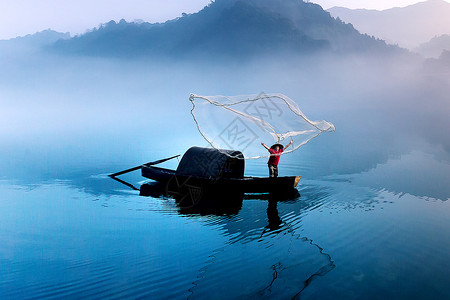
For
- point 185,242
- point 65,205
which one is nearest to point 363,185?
point 185,242

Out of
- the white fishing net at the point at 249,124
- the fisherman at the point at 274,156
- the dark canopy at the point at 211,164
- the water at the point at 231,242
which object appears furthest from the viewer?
the dark canopy at the point at 211,164

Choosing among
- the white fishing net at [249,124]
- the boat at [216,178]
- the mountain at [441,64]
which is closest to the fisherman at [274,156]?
the white fishing net at [249,124]

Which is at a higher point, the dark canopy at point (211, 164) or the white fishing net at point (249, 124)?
the white fishing net at point (249, 124)

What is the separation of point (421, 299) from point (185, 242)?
7037 millimetres

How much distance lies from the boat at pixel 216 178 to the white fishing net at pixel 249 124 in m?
0.76

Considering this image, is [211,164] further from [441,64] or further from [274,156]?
[441,64]

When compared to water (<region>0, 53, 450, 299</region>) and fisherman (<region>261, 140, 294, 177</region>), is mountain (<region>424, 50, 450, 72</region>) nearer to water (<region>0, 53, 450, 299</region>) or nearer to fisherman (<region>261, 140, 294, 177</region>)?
water (<region>0, 53, 450, 299</region>)

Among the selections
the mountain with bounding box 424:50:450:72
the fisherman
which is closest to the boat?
the fisherman

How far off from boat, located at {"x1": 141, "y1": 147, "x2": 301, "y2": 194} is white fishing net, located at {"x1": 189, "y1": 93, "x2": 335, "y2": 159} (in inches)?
29.7

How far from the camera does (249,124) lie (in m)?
19.3

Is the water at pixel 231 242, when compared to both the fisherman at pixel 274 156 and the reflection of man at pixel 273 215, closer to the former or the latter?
the reflection of man at pixel 273 215

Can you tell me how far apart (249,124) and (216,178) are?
349 centimetres

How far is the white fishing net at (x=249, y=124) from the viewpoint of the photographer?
55.2 ft

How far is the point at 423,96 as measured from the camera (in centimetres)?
13575
